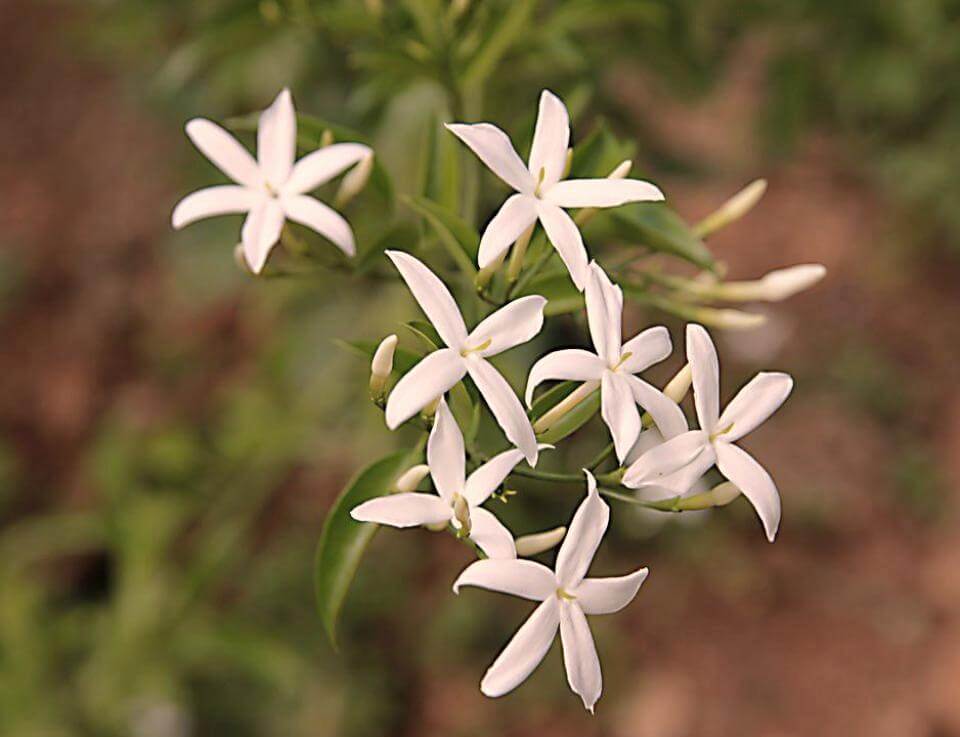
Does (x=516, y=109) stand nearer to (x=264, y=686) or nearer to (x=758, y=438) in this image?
(x=264, y=686)

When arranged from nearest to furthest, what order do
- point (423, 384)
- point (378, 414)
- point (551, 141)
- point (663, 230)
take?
point (423, 384), point (551, 141), point (663, 230), point (378, 414)

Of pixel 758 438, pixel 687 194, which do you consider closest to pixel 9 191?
pixel 687 194

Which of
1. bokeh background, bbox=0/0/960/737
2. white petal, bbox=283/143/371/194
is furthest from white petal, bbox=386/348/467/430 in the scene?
bokeh background, bbox=0/0/960/737

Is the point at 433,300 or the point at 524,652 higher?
the point at 433,300

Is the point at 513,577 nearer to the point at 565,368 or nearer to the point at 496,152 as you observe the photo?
the point at 565,368

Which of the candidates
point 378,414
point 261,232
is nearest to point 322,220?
point 261,232

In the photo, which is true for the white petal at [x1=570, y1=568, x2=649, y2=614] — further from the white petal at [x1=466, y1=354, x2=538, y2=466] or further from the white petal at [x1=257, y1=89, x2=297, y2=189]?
the white petal at [x1=257, y1=89, x2=297, y2=189]

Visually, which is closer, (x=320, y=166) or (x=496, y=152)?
(x=496, y=152)

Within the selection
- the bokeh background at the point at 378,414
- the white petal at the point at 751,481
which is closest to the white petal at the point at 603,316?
the white petal at the point at 751,481
